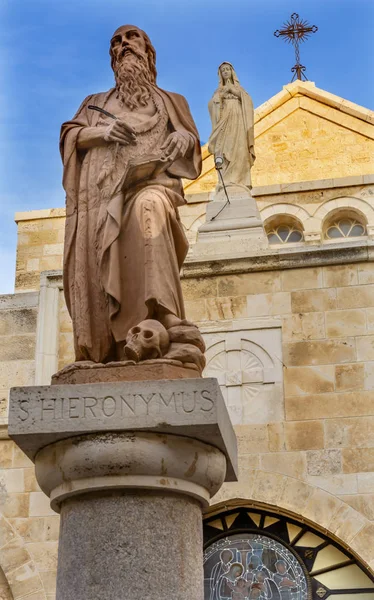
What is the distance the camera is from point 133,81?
6352 millimetres

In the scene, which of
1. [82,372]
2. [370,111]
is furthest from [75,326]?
[370,111]

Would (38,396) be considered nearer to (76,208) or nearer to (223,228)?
(76,208)

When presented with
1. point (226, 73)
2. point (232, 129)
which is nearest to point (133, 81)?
point (232, 129)

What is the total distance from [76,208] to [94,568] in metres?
2.11

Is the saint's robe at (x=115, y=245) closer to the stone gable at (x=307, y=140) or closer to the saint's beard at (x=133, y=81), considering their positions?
the saint's beard at (x=133, y=81)

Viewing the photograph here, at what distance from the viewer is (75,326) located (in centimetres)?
586

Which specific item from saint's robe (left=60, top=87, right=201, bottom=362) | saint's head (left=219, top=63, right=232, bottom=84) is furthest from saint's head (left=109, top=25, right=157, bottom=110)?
saint's head (left=219, top=63, right=232, bottom=84)

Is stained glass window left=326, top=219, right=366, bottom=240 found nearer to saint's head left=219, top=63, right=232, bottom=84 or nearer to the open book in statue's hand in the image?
saint's head left=219, top=63, right=232, bottom=84

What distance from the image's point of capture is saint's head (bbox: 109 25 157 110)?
635 cm

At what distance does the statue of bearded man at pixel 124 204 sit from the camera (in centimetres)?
576

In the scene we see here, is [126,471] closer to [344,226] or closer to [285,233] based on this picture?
[285,233]

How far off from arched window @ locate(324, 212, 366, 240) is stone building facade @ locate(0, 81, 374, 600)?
6.48 meters

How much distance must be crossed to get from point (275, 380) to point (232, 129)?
12.0 feet

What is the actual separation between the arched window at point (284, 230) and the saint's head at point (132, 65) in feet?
35.6
